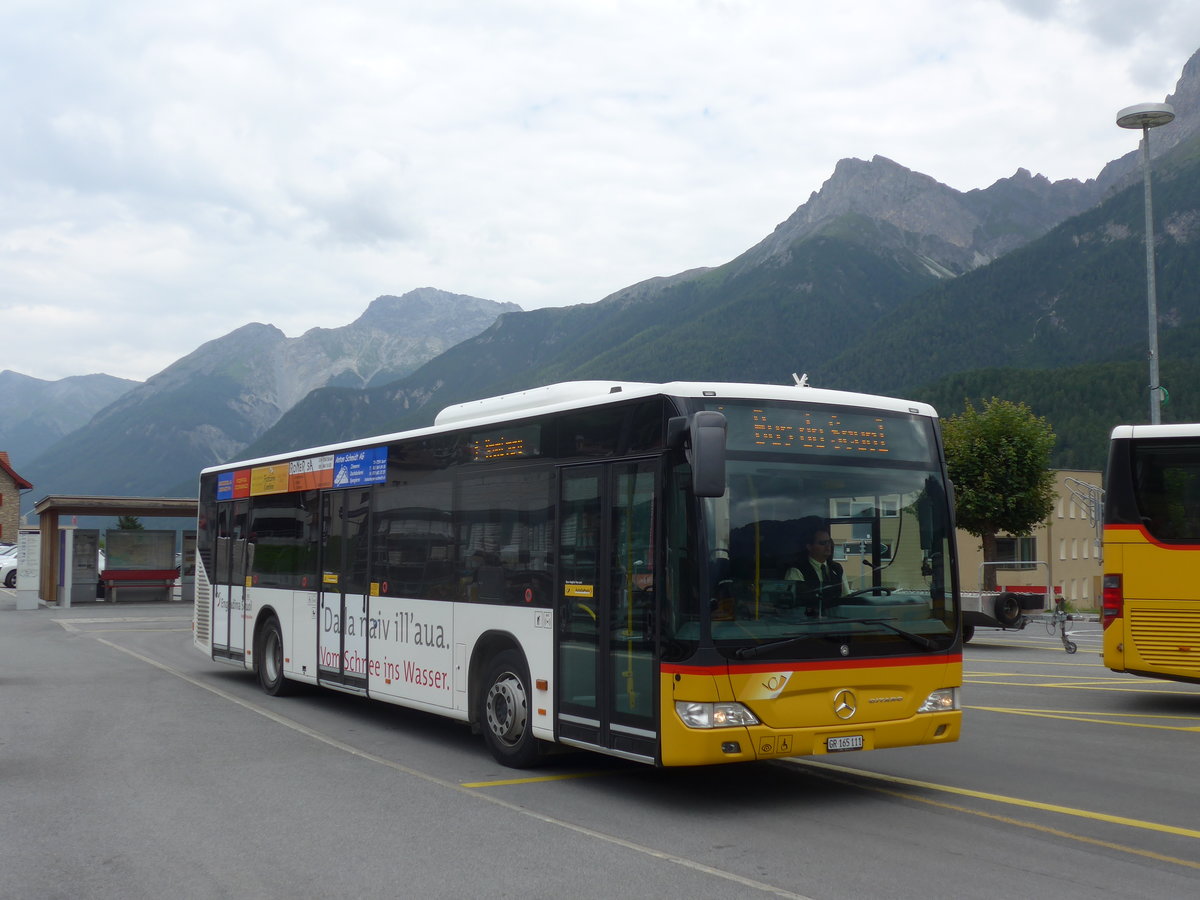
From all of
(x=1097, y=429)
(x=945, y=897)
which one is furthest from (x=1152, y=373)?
(x=1097, y=429)

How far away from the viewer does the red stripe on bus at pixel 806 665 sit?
24.5ft

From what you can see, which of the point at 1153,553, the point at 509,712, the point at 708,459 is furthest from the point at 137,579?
the point at 708,459

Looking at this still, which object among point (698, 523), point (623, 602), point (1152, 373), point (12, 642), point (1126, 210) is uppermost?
point (1126, 210)

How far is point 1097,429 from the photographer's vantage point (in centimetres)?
10812

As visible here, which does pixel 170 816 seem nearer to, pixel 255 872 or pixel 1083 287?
pixel 255 872

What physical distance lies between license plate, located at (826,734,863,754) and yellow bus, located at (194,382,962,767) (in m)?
0.01

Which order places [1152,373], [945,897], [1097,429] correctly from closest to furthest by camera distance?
1. [945,897]
2. [1152,373]
3. [1097,429]

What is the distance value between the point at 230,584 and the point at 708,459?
10530mm

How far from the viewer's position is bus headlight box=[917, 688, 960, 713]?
826 cm

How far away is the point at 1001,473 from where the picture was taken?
3562 cm

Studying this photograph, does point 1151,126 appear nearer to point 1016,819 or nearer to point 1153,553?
point 1153,553

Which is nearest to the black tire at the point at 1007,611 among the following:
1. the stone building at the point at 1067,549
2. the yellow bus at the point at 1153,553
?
the yellow bus at the point at 1153,553

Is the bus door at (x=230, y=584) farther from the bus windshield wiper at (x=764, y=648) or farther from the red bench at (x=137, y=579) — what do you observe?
the red bench at (x=137, y=579)

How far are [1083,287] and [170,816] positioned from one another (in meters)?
172
